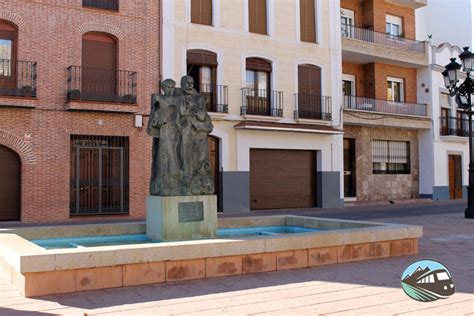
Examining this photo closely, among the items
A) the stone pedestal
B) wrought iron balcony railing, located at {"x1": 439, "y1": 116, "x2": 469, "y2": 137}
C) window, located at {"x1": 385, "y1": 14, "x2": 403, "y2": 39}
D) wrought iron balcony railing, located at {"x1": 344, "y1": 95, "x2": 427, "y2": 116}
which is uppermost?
window, located at {"x1": 385, "y1": 14, "x2": 403, "y2": 39}

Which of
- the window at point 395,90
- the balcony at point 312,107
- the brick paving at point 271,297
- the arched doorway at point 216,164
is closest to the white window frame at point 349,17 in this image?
the window at point 395,90

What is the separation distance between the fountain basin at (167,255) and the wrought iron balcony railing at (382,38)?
59.9 ft

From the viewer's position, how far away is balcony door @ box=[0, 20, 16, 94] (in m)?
16.7

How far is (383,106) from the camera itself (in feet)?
85.5

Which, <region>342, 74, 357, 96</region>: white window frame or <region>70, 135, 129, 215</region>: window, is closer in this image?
<region>70, 135, 129, 215</region>: window

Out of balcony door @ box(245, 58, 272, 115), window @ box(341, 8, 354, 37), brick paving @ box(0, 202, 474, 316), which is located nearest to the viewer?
brick paving @ box(0, 202, 474, 316)

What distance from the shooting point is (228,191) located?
66.6 ft

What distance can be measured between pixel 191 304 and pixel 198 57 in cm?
1550

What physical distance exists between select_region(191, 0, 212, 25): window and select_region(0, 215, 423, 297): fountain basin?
12971 mm

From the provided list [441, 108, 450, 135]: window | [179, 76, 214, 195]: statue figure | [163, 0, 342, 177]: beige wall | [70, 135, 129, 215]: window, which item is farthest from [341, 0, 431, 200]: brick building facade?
[179, 76, 214, 195]: statue figure

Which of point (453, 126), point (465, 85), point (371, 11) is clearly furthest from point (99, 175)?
point (453, 126)

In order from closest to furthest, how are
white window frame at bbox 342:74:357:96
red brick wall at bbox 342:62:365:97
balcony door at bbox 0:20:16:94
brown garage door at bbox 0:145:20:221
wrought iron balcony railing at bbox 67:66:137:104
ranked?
brown garage door at bbox 0:145:20:221 → balcony door at bbox 0:20:16:94 → wrought iron balcony railing at bbox 67:66:137:104 → white window frame at bbox 342:74:357:96 → red brick wall at bbox 342:62:365:97

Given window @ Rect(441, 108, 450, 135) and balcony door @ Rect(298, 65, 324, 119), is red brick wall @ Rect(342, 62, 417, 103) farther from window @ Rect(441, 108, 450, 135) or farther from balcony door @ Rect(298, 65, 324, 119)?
window @ Rect(441, 108, 450, 135)

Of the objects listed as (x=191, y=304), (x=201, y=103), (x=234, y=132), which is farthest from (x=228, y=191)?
(x=191, y=304)
